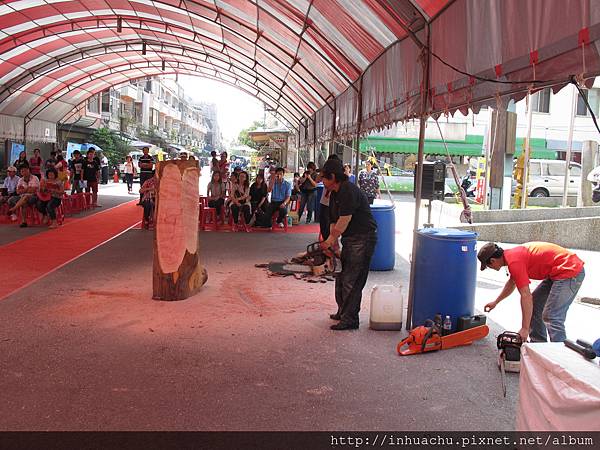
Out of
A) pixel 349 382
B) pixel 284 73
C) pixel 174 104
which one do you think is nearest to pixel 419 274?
pixel 349 382

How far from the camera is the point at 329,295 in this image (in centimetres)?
765

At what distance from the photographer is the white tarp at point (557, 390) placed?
2.66 metres

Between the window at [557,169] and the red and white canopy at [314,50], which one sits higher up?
the red and white canopy at [314,50]

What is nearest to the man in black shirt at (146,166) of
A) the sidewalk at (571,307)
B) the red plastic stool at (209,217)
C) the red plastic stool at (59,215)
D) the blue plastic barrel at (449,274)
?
the red plastic stool at (209,217)

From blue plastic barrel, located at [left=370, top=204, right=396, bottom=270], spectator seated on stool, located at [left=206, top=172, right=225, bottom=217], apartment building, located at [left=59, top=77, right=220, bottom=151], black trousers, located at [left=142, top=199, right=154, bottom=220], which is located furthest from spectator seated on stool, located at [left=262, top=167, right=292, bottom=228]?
apartment building, located at [left=59, top=77, right=220, bottom=151]

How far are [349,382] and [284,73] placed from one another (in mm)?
14808

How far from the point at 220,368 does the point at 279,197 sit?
9210 millimetres

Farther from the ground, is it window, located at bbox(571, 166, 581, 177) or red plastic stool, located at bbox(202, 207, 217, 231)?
window, located at bbox(571, 166, 581, 177)

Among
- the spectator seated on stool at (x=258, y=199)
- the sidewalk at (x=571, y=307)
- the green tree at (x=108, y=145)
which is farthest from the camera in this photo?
the green tree at (x=108, y=145)

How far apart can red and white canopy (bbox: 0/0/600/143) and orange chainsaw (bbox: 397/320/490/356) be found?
2.15 metres

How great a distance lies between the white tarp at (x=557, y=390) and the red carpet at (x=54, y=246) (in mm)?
6016

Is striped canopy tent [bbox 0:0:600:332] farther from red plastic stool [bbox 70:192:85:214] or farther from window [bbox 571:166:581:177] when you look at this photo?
window [bbox 571:166:581:177]

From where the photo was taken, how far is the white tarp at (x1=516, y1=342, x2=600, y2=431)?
105 inches

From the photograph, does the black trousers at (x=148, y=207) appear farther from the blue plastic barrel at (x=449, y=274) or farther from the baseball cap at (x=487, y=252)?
the baseball cap at (x=487, y=252)
